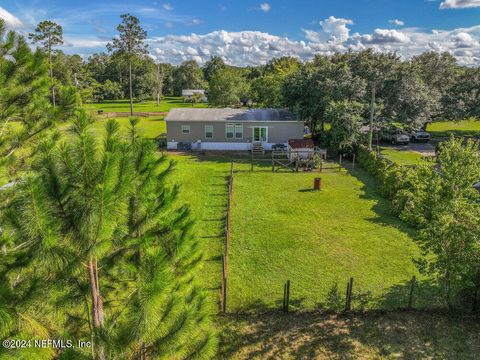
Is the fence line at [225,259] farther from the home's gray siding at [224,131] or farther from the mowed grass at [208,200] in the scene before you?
the home's gray siding at [224,131]

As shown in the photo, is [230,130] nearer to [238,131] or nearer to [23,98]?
[238,131]

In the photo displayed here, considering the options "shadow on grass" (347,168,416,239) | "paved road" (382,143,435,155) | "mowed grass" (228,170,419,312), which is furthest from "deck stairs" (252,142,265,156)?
"paved road" (382,143,435,155)

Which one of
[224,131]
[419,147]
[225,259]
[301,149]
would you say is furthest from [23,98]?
[419,147]

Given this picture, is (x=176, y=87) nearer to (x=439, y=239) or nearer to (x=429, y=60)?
(x=429, y=60)

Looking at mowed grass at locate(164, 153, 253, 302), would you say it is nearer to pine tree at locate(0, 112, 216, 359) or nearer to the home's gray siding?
pine tree at locate(0, 112, 216, 359)

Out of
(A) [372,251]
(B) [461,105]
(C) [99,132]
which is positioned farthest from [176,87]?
(C) [99,132]

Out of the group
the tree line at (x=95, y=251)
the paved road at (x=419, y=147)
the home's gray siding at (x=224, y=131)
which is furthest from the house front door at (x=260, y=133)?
the tree line at (x=95, y=251)

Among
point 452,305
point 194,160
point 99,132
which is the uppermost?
point 99,132
